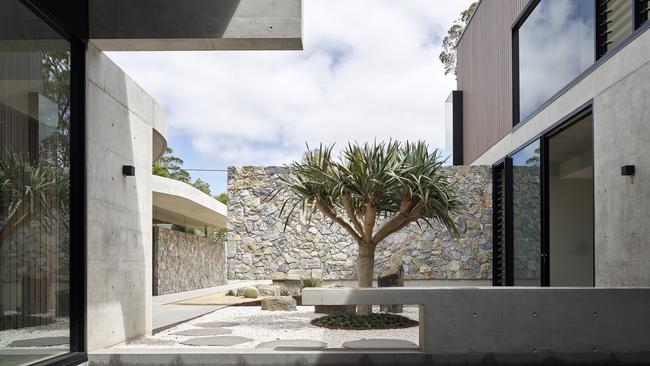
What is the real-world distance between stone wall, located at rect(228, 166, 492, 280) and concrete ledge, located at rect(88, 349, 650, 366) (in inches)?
384

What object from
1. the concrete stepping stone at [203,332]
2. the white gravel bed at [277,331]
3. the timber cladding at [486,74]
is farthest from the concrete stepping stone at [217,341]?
the timber cladding at [486,74]

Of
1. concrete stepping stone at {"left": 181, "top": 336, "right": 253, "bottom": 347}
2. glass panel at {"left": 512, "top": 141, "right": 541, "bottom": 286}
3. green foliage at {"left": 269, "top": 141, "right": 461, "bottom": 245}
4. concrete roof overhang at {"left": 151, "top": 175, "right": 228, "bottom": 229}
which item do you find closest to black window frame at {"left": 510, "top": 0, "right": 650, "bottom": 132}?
glass panel at {"left": 512, "top": 141, "right": 541, "bottom": 286}

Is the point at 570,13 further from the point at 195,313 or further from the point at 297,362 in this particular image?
the point at 195,313

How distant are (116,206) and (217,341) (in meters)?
2.10

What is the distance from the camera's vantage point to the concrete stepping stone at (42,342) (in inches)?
207

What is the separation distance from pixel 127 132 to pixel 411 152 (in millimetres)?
4124

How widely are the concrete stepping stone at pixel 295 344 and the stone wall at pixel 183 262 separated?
35.5 ft

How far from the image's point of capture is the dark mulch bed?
9.45 meters

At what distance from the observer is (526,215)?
13312 millimetres

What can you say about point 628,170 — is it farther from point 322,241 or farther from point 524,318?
point 322,241

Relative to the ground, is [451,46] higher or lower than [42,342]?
higher

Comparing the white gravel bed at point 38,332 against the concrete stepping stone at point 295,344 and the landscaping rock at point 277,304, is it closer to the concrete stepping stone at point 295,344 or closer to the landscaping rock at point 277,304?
the concrete stepping stone at point 295,344

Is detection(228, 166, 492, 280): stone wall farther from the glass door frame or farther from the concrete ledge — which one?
the concrete ledge

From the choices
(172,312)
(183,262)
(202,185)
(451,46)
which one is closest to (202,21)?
(172,312)
